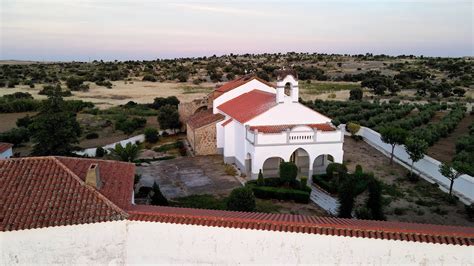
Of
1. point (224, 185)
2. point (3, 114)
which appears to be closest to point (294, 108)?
point (224, 185)

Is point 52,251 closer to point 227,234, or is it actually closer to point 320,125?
point 227,234

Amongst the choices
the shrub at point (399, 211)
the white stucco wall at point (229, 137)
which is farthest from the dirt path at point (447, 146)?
the white stucco wall at point (229, 137)

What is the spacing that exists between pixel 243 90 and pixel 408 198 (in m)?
17.1

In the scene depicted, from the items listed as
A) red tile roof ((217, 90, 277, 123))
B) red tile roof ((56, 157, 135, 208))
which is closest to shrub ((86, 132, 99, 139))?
red tile roof ((217, 90, 277, 123))

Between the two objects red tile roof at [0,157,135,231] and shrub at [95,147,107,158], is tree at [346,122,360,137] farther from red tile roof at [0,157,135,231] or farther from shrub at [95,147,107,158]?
red tile roof at [0,157,135,231]

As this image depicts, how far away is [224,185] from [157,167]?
6.62m

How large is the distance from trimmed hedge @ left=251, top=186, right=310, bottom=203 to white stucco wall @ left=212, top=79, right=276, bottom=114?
533 inches

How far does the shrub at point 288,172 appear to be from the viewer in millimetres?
24656

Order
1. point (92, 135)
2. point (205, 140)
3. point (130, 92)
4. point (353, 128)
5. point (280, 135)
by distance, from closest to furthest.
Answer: point (280, 135), point (205, 140), point (353, 128), point (92, 135), point (130, 92)

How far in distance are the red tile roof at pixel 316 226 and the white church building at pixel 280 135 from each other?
12952 mm

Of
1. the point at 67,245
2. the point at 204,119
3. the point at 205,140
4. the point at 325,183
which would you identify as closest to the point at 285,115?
the point at 325,183

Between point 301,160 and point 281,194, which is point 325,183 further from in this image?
point 301,160

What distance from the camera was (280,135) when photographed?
85.6 feet

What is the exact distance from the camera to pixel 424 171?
28.4m
